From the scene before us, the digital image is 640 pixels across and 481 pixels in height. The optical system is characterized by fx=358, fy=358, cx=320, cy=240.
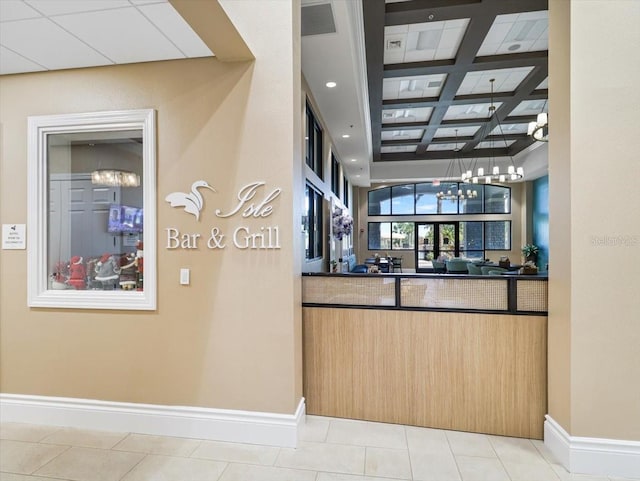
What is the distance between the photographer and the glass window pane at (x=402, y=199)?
14078mm

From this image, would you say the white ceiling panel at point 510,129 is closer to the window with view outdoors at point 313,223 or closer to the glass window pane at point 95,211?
the window with view outdoors at point 313,223

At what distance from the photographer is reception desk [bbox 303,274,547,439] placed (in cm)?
269

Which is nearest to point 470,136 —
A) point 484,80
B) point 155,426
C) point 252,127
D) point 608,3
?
point 484,80

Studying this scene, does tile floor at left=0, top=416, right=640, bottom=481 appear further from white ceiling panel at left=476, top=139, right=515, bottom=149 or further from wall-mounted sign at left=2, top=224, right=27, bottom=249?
white ceiling panel at left=476, top=139, right=515, bottom=149

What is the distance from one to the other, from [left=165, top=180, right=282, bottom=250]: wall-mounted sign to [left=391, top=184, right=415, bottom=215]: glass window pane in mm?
12001

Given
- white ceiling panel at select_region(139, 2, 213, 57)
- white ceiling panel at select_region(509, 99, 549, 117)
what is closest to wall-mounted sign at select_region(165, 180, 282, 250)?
white ceiling panel at select_region(139, 2, 213, 57)

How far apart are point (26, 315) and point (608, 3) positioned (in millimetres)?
4863

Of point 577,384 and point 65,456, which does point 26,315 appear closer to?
point 65,456

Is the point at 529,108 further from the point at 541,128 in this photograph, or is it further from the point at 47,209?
the point at 47,209

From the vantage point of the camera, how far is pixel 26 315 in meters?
3.00

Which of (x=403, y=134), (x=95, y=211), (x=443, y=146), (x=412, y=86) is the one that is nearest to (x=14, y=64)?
(x=95, y=211)

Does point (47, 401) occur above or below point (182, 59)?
below

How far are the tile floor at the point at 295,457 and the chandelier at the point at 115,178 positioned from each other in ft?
6.59

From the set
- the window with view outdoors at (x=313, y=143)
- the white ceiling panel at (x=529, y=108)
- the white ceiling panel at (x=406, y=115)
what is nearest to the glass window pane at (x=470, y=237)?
the white ceiling panel at (x=529, y=108)
